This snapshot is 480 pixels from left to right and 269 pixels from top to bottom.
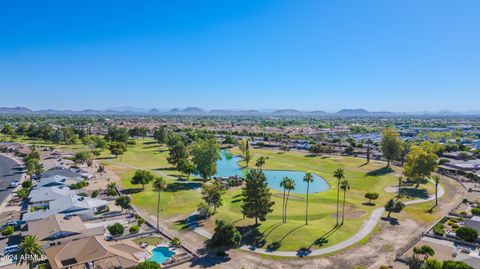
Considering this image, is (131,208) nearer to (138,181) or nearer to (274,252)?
(138,181)

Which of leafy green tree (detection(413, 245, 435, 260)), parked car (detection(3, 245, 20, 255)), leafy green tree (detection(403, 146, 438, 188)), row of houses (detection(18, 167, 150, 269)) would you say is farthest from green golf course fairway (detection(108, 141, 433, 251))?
parked car (detection(3, 245, 20, 255))

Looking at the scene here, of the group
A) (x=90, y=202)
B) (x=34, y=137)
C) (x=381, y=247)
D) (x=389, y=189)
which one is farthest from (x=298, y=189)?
(x=34, y=137)

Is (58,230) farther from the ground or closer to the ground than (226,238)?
farther from the ground

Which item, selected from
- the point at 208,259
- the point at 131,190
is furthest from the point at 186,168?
the point at 208,259

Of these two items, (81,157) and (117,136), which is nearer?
(81,157)

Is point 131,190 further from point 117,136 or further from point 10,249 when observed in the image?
point 117,136
